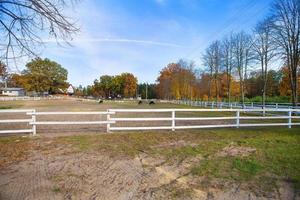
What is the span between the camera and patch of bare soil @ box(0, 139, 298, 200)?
218 inches

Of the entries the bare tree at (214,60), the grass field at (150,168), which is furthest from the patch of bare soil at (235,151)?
the bare tree at (214,60)

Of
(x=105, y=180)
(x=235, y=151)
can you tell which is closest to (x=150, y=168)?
(x=105, y=180)

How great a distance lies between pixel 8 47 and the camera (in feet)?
26.2

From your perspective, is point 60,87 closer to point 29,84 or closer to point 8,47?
point 29,84

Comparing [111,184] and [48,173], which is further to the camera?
[48,173]

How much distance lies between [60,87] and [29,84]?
19.3 metres

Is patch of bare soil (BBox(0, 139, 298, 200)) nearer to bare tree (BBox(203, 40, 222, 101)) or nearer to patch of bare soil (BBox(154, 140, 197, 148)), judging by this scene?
patch of bare soil (BBox(154, 140, 197, 148))

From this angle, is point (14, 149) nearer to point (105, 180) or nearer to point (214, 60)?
point (105, 180)

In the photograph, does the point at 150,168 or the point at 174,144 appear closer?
the point at 150,168

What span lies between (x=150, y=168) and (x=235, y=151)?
3067 mm

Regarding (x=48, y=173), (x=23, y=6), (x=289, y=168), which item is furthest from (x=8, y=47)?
(x=289, y=168)

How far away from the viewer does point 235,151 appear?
8.96 meters

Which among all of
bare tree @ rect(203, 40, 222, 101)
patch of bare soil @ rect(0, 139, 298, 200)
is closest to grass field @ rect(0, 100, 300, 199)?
patch of bare soil @ rect(0, 139, 298, 200)

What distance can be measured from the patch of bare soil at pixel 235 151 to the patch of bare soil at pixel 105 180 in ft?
A: 3.01
